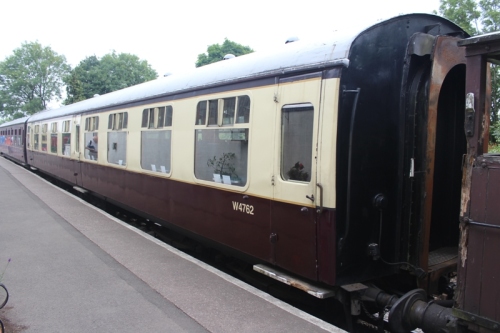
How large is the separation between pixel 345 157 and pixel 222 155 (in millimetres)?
1886

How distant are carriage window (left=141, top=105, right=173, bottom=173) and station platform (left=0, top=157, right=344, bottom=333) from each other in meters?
1.23

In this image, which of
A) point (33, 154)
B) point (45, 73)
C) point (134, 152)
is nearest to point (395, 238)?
point (134, 152)

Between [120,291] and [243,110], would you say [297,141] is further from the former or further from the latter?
[120,291]

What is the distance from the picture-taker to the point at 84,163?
11727 millimetres

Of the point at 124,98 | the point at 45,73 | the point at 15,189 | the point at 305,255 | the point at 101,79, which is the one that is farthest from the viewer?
the point at 45,73

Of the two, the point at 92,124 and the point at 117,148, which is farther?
the point at 92,124

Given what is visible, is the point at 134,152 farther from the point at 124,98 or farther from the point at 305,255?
the point at 305,255

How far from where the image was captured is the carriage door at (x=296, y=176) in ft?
13.0

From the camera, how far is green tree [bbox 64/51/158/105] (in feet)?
153

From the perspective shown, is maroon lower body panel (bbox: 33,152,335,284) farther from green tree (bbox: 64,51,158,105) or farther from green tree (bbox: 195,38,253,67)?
green tree (bbox: 64,51,158,105)

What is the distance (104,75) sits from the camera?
5334cm

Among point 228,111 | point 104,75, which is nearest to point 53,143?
point 228,111

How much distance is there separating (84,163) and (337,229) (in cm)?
960

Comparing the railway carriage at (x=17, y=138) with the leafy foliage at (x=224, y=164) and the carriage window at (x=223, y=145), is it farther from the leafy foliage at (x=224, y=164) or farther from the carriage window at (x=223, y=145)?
the leafy foliage at (x=224, y=164)
